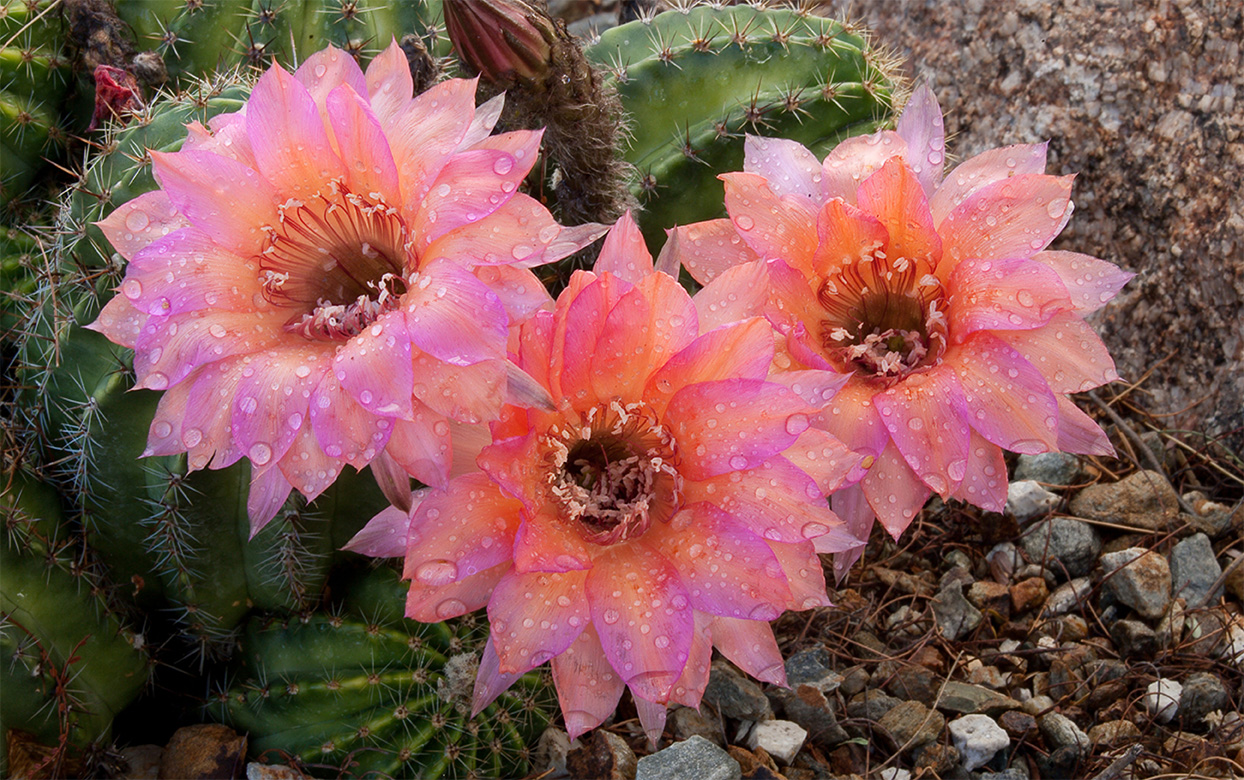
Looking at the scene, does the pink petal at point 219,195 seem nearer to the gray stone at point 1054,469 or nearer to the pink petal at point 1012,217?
the pink petal at point 1012,217

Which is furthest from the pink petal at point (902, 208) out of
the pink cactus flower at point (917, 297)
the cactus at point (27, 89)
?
the cactus at point (27, 89)

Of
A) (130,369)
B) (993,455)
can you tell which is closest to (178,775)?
(130,369)

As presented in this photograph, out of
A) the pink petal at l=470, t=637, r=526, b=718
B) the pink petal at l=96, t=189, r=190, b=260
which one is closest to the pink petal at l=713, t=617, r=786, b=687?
the pink petal at l=470, t=637, r=526, b=718

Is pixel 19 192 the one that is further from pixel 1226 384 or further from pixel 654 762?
pixel 1226 384

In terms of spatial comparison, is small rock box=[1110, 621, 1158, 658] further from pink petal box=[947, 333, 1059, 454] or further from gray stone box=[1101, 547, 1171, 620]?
pink petal box=[947, 333, 1059, 454]

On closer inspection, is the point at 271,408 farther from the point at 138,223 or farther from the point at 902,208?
the point at 902,208

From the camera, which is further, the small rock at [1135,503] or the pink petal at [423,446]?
the small rock at [1135,503]
